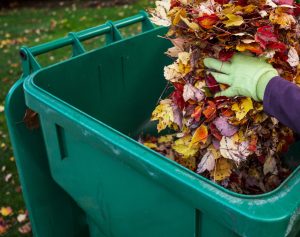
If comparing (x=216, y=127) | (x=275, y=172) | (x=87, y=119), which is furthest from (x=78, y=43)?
(x=275, y=172)

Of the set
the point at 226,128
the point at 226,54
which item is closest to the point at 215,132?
the point at 226,128

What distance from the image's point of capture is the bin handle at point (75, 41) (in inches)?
68.4

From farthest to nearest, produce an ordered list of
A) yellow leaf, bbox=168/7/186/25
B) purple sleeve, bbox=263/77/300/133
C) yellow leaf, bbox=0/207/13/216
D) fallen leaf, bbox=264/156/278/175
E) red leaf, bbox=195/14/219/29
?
1. yellow leaf, bbox=0/207/13/216
2. fallen leaf, bbox=264/156/278/175
3. yellow leaf, bbox=168/7/186/25
4. red leaf, bbox=195/14/219/29
5. purple sleeve, bbox=263/77/300/133

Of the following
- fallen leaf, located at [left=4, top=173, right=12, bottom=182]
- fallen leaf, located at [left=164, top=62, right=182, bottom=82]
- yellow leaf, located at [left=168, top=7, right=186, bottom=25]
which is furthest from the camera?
fallen leaf, located at [left=4, top=173, right=12, bottom=182]

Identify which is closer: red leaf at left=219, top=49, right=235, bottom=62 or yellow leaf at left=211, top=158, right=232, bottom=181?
red leaf at left=219, top=49, right=235, bottom=62

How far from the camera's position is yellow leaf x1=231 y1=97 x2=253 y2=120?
1286mm

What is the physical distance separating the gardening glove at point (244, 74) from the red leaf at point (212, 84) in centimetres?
3

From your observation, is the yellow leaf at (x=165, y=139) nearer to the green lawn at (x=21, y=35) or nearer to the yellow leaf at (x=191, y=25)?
the yellow leaf at (x=191, y=25)

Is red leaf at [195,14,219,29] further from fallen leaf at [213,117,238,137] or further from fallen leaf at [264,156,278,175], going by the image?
fallen leaf at [264,156,278,175]

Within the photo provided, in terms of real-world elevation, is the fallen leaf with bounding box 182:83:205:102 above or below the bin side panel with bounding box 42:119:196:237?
above

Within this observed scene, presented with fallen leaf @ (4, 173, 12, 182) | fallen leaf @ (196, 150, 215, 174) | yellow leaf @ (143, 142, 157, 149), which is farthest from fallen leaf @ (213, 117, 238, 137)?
fallen leaf @ (4, 173, 12, 182)

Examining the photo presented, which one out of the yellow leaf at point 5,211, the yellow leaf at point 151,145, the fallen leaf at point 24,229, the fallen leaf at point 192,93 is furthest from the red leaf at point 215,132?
the yellow leaf at point 5,211

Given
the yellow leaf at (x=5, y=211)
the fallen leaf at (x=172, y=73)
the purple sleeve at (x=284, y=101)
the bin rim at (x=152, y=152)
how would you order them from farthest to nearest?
the yellow leaf at (x=5, y=211)
the fallen leaf at (x=172, y=73)
the purple sleeve at (x=284, y=101)
the bin rim at (x=152, y=152)

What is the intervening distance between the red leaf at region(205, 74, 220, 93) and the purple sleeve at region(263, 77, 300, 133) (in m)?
0.21
